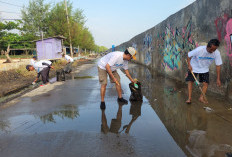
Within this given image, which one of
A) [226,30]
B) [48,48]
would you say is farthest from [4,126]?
[48,48]

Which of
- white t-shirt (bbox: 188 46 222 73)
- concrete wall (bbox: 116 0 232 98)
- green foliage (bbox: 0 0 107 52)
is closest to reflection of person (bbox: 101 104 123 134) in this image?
white t-shirt (bbox: 188 46 222 73)

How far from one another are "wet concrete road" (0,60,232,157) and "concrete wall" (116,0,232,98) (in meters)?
1.15

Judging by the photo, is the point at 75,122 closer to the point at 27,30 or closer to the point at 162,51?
the point at 162,51

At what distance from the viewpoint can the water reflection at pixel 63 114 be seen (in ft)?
13.2

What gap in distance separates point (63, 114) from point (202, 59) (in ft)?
11.4

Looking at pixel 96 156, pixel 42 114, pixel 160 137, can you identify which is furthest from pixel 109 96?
pixel 96 156

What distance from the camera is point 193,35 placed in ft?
20.8

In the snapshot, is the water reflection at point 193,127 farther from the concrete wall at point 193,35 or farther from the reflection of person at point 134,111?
the concrete wall at point 193,35

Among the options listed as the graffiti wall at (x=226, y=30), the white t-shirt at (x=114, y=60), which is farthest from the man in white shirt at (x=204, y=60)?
the white t-shirt at (x=114, y=60)

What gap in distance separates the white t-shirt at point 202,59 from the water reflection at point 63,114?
10.0 feet

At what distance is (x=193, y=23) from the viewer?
638 cm

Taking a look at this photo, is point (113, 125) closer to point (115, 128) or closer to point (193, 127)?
point (115, 128)

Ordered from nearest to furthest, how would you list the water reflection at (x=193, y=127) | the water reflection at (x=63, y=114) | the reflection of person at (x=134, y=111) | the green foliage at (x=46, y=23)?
the water reflection at (x=193, y=127) < the reflection of person at (x=134, y=111) < the water reflection at (x=63, y=114) < the green foliage at (x=46, y=23)

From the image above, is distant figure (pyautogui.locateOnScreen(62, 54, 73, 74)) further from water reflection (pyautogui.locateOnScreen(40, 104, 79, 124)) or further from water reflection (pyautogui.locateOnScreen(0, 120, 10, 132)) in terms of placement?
water reflection (pyautogui.locateOnScreen(0, 120, 10, 132))
